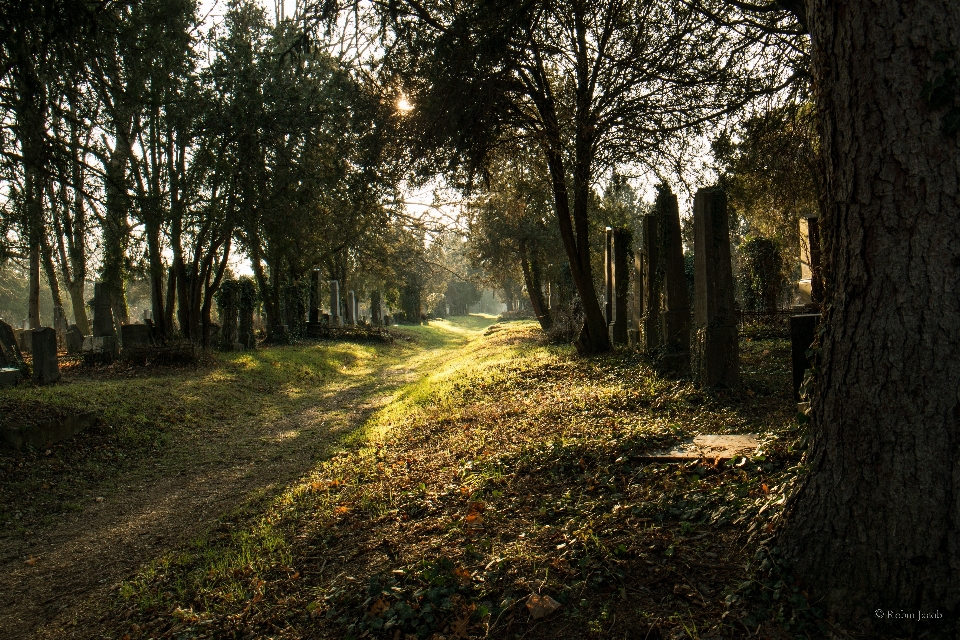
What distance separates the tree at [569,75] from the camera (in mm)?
8031

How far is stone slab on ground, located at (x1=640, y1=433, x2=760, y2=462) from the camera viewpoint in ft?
16.1

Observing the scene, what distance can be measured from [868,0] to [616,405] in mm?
5712

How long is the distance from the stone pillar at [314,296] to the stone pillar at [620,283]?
15459mm

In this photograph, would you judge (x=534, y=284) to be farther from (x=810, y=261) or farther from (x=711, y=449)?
(x=711, y=449)

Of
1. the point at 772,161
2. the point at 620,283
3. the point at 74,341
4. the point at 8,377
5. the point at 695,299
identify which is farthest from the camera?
the point at 74,341

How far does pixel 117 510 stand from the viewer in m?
6.30

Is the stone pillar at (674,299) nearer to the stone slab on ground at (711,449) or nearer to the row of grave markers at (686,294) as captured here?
the row of grave markers at (686,294)

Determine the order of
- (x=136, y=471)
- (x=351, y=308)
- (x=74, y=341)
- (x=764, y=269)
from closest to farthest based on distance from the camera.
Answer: (x=136, y=471), (x=764, y=269), (x=74, y=341), (x=351, y=308)

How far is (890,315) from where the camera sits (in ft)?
8.75

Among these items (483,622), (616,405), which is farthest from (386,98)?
(483,622)

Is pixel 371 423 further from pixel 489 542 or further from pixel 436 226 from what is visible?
pixel 436 226

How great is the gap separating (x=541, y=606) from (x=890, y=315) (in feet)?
7.08

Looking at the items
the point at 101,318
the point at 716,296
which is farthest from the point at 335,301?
the point at 716,296

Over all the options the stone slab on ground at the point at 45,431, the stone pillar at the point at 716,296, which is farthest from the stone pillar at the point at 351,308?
the stone pillar at the point at 716,296
